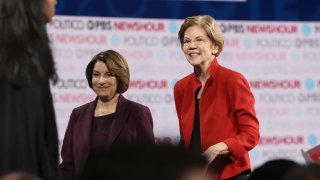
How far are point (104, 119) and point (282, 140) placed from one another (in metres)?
2.78

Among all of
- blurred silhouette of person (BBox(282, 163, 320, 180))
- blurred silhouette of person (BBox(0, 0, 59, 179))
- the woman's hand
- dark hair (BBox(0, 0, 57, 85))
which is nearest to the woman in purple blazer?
the woman's hand

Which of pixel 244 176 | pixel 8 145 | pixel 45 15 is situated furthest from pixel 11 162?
pixel 244 176

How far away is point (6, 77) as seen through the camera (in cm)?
324

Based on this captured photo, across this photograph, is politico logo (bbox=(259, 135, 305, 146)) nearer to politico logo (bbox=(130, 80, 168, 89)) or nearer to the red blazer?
politico logo (bbox=(130, 80, 168, 89))

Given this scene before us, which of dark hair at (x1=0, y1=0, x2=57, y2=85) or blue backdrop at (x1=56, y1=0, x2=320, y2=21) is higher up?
blue backdrop at (x1=56, y1=0, x2=320, y2=21)

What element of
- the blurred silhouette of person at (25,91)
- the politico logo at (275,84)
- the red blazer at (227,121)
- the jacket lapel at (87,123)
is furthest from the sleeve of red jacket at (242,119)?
the politico logo at (275,84)

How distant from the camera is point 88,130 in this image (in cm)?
534

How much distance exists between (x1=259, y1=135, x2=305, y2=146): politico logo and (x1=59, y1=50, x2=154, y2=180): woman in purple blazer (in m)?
2.45

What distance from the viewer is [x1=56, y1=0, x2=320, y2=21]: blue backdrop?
7234 millimetres

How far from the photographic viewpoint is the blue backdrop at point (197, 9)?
7.23 metres

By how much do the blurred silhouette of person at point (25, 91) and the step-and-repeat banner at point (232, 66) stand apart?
145 inches

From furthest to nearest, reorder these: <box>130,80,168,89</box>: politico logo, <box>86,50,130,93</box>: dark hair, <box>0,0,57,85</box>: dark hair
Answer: <box>130,80,168,89</box>: politico logo < <box>86,50,130,93</box>: dark hair < <box>0,0,57,85</box>: dark hair

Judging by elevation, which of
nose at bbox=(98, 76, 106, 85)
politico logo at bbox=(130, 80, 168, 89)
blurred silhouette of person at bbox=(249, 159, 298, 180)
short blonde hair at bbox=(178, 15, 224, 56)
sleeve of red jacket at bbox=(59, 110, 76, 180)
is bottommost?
sleeve of red jacket at bbox=(59, 110, 76, 180)

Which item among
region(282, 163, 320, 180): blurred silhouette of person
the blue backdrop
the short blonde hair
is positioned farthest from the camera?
the blue backdrop
